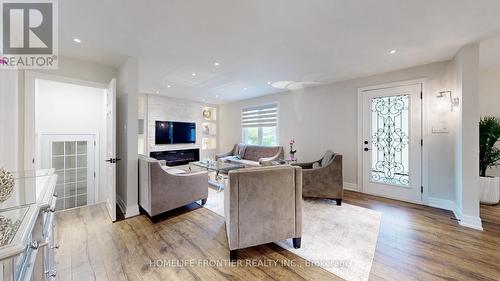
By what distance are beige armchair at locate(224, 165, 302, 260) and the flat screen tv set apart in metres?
4.88

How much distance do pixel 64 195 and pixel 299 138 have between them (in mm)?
5341

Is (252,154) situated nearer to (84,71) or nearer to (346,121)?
(346,121)

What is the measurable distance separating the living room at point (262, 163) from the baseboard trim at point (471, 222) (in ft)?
0.04

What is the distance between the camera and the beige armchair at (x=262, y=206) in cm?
185

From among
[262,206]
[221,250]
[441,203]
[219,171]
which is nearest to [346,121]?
[441,203]

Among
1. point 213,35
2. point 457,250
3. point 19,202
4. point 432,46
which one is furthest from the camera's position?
point 432,46

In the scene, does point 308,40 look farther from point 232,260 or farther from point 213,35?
point 232,260

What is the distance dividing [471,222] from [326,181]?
6.06 feet

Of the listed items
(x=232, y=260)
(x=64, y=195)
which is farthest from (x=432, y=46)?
(x=64, y=195)

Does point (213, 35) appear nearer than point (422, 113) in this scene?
Yes

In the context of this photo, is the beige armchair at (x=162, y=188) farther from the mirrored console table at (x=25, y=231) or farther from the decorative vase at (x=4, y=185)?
the decorative vase at (x=4, y=185)

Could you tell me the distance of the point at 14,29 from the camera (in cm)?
213

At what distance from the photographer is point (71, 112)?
3.90m

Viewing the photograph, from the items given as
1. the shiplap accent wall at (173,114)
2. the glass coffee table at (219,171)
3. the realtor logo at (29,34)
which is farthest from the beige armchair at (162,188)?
the shiplap accent wall at (173,114)
